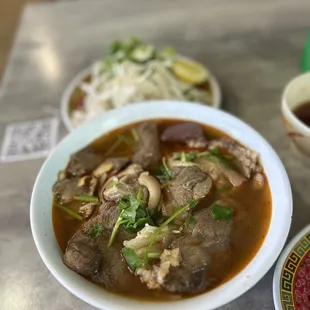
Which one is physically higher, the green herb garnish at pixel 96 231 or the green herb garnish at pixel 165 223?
the green herb garnish at pixel 165 223

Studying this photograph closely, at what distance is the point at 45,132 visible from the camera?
6.82 feet

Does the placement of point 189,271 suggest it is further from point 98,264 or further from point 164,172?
point 164,172

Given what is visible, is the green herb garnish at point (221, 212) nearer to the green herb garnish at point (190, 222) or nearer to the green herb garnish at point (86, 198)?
the green herb garnish at point (190, 222)

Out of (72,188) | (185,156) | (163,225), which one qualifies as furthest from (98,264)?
(185,156)

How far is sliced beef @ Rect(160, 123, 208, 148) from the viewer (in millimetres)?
1558

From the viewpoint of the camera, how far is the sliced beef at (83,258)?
1.19 metres

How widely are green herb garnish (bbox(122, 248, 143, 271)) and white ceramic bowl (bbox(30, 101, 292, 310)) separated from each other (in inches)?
3.7

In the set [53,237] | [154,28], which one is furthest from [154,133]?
[154,28]

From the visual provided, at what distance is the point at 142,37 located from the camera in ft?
8.61

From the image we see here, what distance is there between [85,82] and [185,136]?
866 millimetres

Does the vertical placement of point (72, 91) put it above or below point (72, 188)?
below

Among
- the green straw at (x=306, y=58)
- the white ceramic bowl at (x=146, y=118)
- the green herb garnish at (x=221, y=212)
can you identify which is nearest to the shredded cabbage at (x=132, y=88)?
the white ceramic bowl at (x=146, y=118)

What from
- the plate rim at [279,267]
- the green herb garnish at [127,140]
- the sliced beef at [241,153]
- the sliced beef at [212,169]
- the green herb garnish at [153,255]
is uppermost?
the sliced beef at [241,153]

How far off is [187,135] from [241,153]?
A: 0.71 ft
